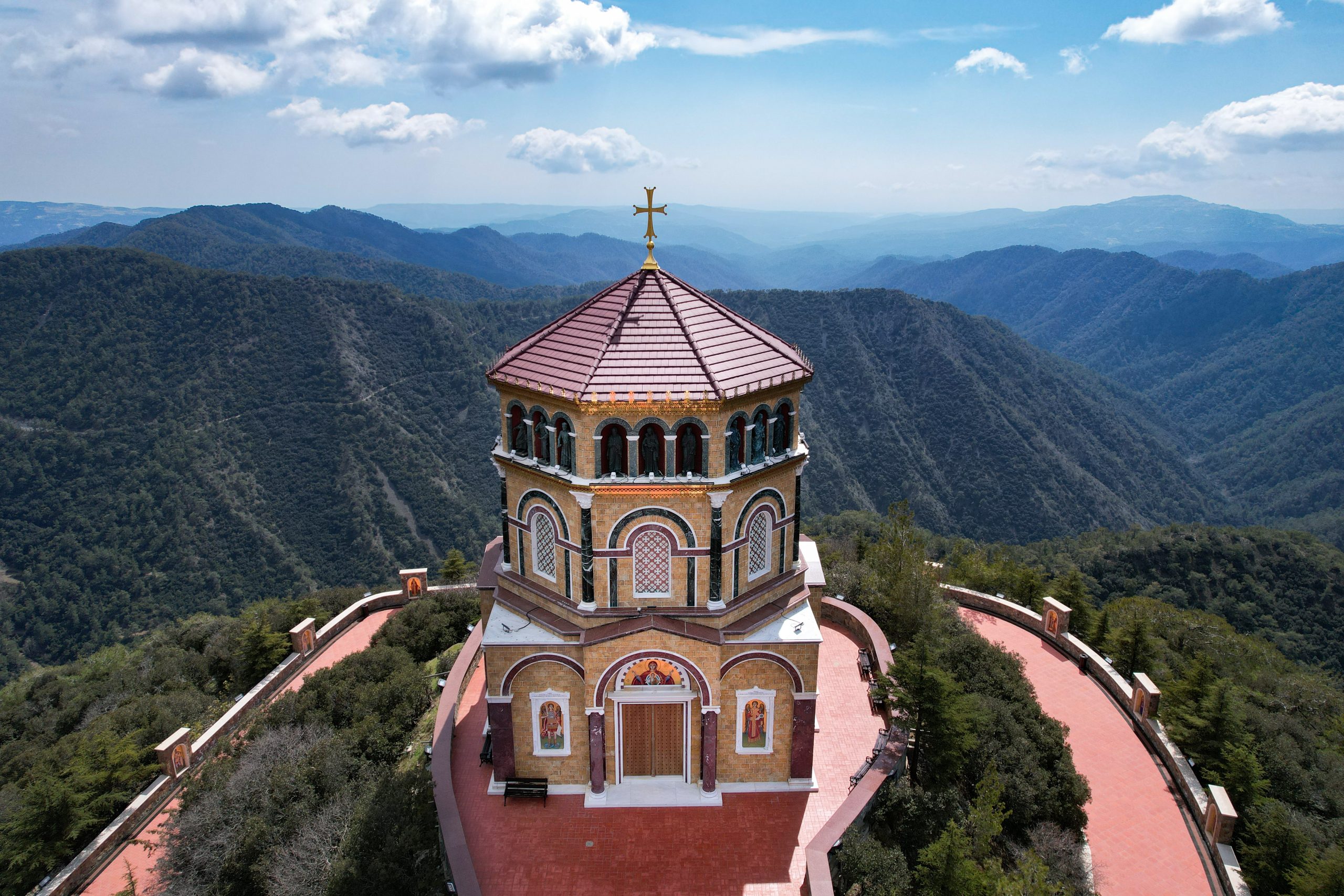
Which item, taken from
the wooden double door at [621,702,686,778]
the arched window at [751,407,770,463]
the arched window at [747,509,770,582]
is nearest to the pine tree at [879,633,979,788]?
the arched window at [747,509,770,582]

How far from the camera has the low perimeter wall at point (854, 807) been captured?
637 inches

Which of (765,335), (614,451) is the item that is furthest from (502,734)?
(765,335)

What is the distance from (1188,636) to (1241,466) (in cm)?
14085

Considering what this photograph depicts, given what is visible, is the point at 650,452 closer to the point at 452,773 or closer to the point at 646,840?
the point at 646,840

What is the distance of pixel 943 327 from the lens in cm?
13650

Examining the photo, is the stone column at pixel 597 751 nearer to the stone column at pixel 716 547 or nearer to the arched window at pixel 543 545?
the arched window at pixel 543 545

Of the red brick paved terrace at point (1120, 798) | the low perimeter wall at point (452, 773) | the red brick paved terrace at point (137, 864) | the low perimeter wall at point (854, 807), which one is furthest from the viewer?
the red brick paved terrace at point (1120, 798)

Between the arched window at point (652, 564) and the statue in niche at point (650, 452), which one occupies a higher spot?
the statue in niche at point (650, 452)

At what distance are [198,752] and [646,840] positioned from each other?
1571 cm

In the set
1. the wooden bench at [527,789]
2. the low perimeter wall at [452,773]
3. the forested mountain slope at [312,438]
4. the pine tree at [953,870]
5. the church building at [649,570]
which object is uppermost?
the church building at [649,570]

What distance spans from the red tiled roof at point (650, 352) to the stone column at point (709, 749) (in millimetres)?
7927

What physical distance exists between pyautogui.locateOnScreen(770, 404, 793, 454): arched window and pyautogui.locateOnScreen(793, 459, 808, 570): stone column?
2.30 ft

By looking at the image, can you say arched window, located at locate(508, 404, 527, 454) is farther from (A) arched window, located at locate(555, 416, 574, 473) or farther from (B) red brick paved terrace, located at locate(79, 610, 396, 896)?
(B) red brick paved terrace, located at locate(79, 610, 396, 896)

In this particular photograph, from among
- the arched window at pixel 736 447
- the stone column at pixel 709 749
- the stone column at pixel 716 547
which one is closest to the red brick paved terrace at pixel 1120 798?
the stone column at pixel 709 749
